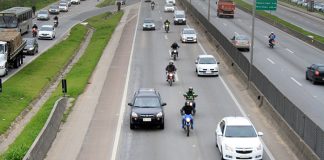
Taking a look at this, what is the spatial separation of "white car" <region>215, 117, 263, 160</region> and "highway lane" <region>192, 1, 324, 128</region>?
8227 mm

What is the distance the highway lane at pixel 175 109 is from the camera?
84.3 feet

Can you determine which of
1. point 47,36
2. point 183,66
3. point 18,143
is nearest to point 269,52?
point 183,66

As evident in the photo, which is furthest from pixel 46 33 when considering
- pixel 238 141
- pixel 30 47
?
pixel 238 141

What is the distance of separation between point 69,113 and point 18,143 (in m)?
7.04

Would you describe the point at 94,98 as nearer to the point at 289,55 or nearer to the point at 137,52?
the point at 137,52

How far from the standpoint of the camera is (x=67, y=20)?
325ft

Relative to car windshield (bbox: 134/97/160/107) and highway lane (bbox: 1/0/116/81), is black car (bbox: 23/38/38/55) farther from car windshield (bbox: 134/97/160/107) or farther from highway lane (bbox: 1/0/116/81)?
car windshield (bbox: 134/97/160/107)

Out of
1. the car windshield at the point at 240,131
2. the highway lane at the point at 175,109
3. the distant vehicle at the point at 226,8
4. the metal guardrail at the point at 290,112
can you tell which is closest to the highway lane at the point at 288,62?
the metal guardrail at the point at 290,112

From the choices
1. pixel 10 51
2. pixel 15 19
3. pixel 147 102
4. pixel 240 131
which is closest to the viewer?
pixel 240 131

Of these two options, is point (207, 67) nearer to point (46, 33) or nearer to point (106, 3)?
point (46, 33)

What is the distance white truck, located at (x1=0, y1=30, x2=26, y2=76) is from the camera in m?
46.9

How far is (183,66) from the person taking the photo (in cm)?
5216

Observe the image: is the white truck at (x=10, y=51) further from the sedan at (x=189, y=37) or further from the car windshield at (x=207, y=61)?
the sedan at (x=189, y=37)

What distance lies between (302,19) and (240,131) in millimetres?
86677
